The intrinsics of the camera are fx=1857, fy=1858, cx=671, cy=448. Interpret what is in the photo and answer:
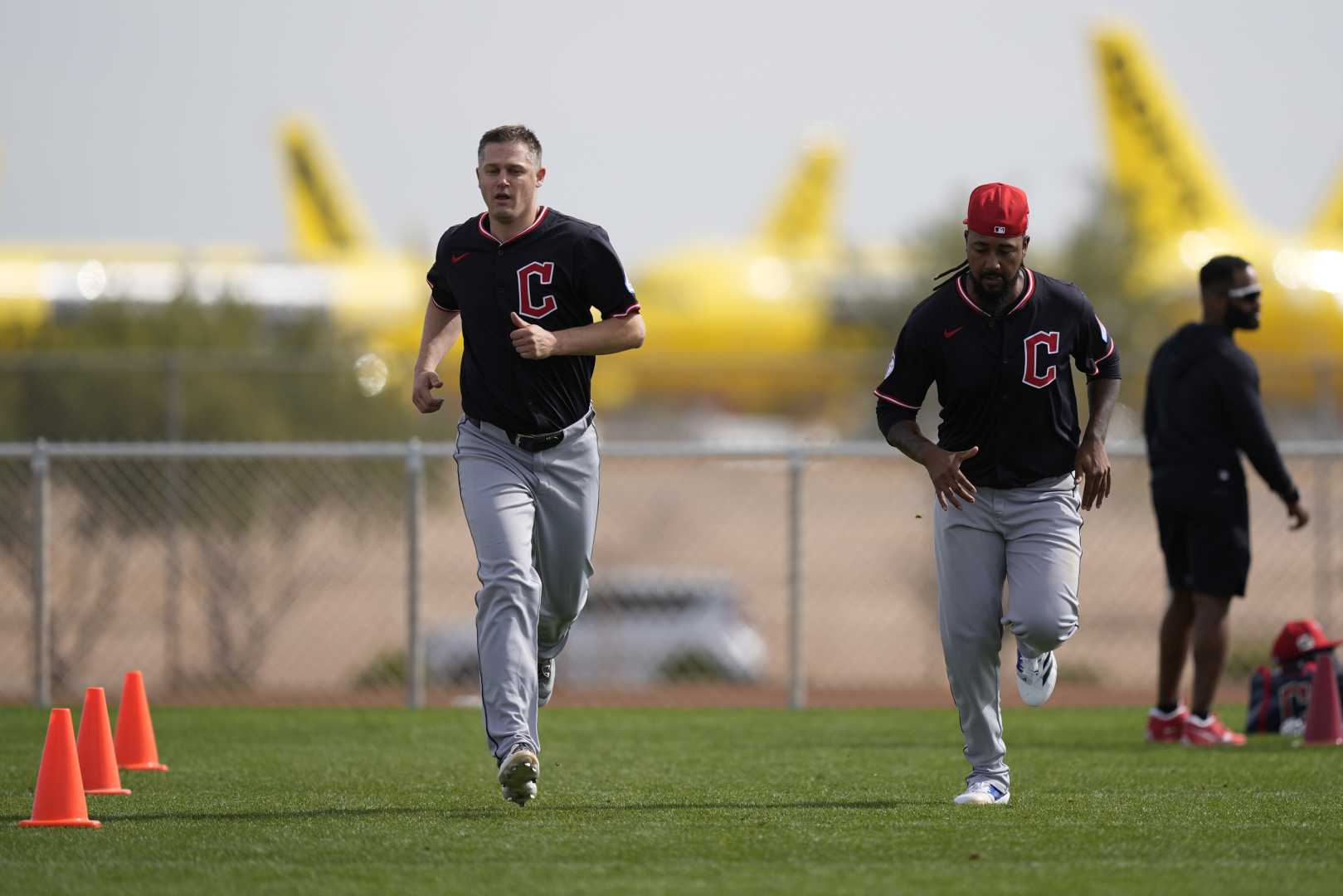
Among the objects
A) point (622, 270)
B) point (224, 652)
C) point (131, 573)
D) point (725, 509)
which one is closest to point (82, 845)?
point (622, 270)

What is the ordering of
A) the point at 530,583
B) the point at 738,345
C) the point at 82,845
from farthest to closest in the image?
1. the point at 738,345
2. the point at 530,583
3. the point at 82,845

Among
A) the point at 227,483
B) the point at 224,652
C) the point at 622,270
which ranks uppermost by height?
the point at 622,270

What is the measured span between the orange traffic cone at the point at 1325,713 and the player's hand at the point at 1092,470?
3.00m

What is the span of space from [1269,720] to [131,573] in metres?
11.2

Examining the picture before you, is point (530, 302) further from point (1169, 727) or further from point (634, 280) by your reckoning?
point (634, 280)

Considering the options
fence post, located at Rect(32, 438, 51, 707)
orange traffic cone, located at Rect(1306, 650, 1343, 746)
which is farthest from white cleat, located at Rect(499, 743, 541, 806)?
fence post, located at Rect(32, 438, 51, 707)

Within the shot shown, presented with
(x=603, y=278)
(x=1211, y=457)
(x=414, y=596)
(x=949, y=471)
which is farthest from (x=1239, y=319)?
(x=414, y=596)

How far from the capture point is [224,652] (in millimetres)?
14859

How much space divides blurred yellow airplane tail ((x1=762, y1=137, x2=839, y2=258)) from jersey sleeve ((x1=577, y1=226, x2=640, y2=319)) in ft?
178

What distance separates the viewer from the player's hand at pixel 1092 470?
6.02 m

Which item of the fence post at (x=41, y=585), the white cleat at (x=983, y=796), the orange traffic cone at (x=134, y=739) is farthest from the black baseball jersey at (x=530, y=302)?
the fence post at (x=41, y=585)

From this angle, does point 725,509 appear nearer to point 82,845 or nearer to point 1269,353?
point 1269,353

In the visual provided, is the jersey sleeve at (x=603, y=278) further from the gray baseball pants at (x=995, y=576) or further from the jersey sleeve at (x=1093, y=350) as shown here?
the jersey sleeve at (x=1093, y=350)

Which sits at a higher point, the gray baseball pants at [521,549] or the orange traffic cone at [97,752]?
the gray baseball pants at [521,549]
